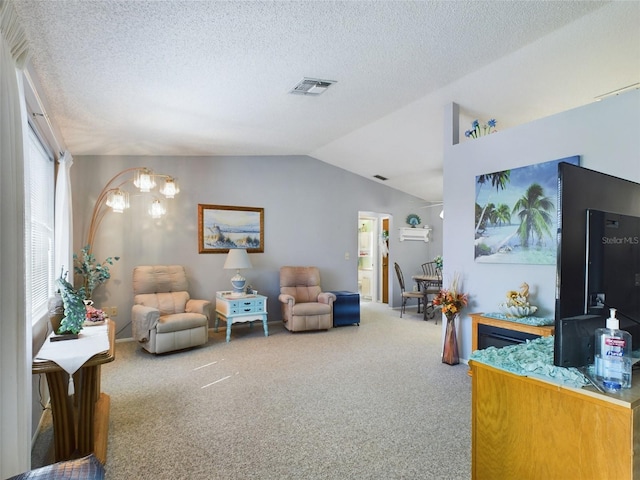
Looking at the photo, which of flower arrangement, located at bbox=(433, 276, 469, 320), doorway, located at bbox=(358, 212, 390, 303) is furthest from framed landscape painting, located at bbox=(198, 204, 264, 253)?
flower arrangement, located at bbox=(433, 276, 469, 320)

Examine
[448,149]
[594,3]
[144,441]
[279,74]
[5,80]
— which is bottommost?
[144,441]

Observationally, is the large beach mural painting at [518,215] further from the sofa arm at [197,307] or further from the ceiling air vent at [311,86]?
the sofa arm at [197,307]

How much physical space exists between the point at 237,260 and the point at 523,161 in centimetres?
379

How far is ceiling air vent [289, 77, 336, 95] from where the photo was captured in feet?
10.8

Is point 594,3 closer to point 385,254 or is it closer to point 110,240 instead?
point 110,240

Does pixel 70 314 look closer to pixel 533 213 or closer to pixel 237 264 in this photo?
pixel 237 264

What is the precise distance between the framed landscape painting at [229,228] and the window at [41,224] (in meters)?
2.05

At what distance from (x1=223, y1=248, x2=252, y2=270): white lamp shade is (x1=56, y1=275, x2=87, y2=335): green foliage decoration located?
2.82 metres

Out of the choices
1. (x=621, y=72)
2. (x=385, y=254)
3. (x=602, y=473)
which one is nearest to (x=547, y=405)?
(x=602, y=473)

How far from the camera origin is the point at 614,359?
1.16m

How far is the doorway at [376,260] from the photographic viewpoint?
8.24 m

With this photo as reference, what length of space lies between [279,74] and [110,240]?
135 inches

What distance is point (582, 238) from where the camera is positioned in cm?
119

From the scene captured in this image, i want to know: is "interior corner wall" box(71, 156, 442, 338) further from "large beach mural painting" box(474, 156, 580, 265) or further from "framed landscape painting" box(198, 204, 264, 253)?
"large beach mural painting" box(474, 156, 580, 265)
